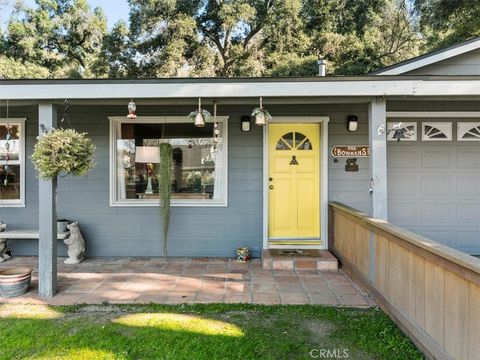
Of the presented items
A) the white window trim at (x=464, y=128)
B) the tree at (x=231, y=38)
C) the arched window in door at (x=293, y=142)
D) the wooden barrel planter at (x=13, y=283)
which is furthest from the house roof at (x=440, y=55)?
the tree at (x=231, y=38)

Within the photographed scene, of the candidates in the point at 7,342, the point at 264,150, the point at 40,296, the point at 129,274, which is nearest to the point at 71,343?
the point at 7,342

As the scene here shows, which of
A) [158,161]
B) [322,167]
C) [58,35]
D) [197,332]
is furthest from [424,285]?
[58,35]

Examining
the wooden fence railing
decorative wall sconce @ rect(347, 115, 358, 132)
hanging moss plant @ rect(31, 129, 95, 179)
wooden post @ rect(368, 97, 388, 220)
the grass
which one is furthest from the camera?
decorative wall sconce @ rect(347, 115, 358, 132)

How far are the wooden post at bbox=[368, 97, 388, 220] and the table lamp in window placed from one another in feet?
9.92

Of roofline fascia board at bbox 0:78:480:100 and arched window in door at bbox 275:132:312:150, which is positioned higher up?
roofline fascia board at bbox 0:78:480:100

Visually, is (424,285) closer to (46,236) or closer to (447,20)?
(46,236)

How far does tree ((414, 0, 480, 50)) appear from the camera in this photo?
10352 mm

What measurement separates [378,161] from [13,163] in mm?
4960

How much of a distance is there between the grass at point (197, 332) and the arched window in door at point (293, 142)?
251cm

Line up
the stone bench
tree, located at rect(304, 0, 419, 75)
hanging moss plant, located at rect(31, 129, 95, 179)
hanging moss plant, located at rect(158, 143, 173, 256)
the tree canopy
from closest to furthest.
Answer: hanging moss plant, located at rect(31, 129, 95, 179)
the stone bench
hanging moss plant, located at rect(158, 143, 173, 256)
the tree canopy
tree, located at rect(304, 0, 419, 75)

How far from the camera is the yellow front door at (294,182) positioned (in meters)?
5.17

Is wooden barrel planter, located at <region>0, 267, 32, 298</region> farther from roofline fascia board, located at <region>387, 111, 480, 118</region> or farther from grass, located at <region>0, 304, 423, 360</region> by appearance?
roofline fascia board, located at <region>387, 111, 480, 118</region>

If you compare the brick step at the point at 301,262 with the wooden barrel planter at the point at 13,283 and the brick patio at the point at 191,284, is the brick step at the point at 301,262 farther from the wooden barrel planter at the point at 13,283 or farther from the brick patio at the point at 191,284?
the wooden barrel planter at the point at 13,283

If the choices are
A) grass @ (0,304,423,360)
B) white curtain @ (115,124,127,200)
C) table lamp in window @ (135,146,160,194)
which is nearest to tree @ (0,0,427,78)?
table lamp in window @ (135,146,160,194)
